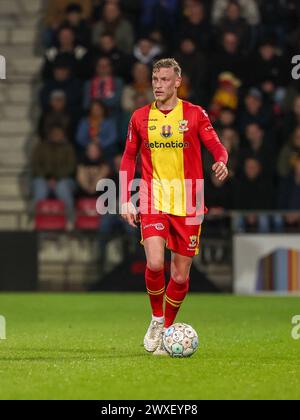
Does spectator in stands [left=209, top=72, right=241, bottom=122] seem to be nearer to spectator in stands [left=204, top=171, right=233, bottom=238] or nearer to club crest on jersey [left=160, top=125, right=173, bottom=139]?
spectator in stands [left=204, top=171, right=233, bottom=238]

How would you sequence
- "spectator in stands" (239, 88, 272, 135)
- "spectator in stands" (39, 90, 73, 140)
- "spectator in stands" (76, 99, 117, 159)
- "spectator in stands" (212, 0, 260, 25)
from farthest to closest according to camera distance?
"spectator in stands" (212, 0, 260, 25) < "spectator in stands" (39, 90, 73, 140) < "spectator in stands" (76, 99, 117, 159) < "spectator in stands" (239, 88, 272, 135)

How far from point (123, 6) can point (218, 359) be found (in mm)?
13037

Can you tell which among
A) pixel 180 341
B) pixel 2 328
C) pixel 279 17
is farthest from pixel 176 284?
pixel 279 17

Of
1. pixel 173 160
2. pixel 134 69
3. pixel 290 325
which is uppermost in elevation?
pixel 134 69

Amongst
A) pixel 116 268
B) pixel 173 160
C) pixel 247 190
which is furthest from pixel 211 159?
pixel 173 160

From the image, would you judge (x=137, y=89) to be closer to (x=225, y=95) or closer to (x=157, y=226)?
(x=225, y=95)

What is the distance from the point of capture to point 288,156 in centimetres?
1875

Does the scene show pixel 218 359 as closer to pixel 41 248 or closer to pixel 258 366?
pixel 258 366

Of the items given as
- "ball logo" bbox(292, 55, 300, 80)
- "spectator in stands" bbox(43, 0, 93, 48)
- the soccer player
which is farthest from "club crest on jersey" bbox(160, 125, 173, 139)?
"spectator in stands" bbox(43, 0, 93, 48)

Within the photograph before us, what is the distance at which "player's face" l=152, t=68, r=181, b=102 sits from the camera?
972 centimetres

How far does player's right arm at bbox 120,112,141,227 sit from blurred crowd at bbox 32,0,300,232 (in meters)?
7.76

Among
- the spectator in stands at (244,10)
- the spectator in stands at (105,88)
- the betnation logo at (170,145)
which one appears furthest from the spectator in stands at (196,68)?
the betnation logo at (170,145)

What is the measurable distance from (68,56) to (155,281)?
11336 mm
